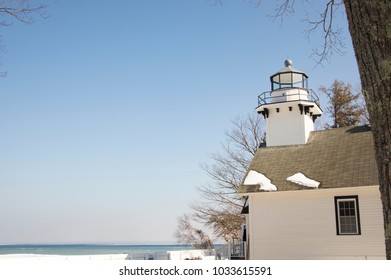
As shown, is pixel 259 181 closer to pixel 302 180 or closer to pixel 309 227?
pixel 302 180

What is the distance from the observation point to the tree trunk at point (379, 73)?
2.87 meters

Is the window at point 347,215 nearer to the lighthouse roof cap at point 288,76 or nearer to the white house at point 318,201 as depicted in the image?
the white house at point 318,201

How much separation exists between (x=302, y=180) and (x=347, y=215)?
2.20 meters

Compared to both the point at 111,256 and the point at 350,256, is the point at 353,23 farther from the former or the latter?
the point at 111,256

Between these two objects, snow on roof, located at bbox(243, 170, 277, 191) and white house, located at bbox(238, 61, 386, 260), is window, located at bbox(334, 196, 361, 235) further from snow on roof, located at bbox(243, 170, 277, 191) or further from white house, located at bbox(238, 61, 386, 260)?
snow on roof, located at bbox(243, 170, 277, 191)

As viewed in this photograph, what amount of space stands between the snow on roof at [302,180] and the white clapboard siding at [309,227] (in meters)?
0.27

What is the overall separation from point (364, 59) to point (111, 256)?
701 inches

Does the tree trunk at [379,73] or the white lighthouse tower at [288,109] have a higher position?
the white lighthouse tower at [288,109]

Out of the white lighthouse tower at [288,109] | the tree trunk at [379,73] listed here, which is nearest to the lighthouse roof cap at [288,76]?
the white lighthouse tower at [288,109]

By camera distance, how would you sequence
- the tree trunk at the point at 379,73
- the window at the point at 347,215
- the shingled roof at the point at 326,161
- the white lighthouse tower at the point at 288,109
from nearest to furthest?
the tree trunk at the point at 379,73 < the window at the point at 347,215 < the shingled roof at the point at 326,161 < the white lighthouse tower at the point at 288,109

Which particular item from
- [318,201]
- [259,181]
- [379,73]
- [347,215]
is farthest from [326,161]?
[379,73]

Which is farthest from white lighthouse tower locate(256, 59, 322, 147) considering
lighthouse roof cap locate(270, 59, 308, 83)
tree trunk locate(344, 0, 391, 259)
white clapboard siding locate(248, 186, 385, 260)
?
tree trunk locate(344, 0, 391, 259)

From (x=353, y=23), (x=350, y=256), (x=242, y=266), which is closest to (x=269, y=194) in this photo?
(x=350, y=256)

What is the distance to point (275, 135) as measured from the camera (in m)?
21.8
